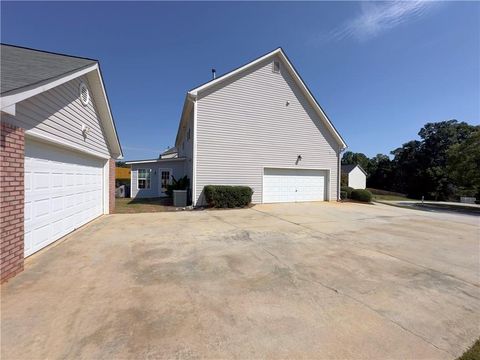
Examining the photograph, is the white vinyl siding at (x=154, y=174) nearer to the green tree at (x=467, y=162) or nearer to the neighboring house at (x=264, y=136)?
the neighboring house at (x=264, y=136)

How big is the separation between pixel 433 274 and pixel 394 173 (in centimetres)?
5214

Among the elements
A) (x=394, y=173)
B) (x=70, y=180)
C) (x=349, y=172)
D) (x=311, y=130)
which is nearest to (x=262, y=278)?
(x=70, y=180)

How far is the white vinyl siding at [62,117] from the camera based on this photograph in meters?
4.33

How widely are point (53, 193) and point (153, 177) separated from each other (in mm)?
A: 12623

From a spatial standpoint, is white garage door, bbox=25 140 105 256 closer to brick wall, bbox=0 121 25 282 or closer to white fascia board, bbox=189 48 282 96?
brick wall, bbox=0 121 25 282

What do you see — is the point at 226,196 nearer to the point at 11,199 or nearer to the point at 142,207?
the point at 142,207

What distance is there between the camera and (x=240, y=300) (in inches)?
123

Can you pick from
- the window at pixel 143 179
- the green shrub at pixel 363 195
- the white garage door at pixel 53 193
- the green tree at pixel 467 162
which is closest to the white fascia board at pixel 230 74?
the white garage door at pixel 53 193

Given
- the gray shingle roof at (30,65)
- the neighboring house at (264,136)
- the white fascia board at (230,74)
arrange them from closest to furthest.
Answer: the gray shingle roof at (30,65) → the white fascia board at (230,74) → the neighboring house at (264,136)

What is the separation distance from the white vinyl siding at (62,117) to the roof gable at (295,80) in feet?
17.2

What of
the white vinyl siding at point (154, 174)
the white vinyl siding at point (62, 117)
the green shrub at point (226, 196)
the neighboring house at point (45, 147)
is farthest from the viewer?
the white vinyl siding at point (154, 174)

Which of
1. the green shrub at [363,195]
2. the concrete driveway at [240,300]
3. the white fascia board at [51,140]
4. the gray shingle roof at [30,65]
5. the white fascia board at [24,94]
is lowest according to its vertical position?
the concrete driveway at [240,300]

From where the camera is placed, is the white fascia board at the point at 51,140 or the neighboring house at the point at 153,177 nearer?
the white fascia board at the point at 51,140

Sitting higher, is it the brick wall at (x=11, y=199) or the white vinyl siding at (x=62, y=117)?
the white vinyl siding at (x=62, y=117)
